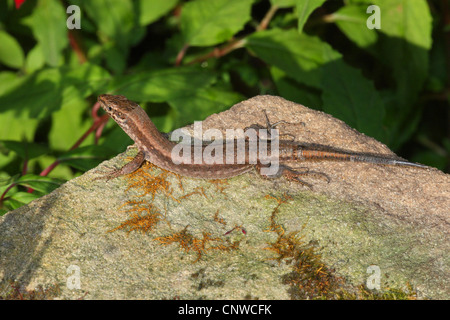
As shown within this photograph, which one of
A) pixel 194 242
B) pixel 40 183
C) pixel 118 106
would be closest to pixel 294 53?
pixel 118 106

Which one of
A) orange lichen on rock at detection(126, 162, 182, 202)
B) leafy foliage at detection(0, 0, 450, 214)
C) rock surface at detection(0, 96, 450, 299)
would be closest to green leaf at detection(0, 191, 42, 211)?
leafy foliage at detection(0, 0, 450, 214)

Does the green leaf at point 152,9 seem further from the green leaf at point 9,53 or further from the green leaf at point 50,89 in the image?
the green leaf at point 9,53

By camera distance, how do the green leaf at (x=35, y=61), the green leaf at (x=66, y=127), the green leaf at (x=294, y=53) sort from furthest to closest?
1. the green leaf at (x=66, y=127)
2. the green leaf at (x=35, y=61)
3. the green leaf at (x=294, y=53)

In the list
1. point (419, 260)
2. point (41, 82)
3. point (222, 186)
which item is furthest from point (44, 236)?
point (419, 260)

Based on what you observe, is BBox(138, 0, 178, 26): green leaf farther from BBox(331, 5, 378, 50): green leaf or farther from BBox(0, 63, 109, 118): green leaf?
BBox(331, 5, 378, 50): green leaf

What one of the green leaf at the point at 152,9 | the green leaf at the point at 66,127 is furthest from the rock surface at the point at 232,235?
the green leaf at the point at 152,9
